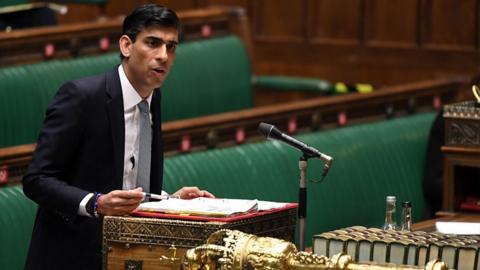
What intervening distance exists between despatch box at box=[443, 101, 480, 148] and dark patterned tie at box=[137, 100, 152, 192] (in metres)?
1.97

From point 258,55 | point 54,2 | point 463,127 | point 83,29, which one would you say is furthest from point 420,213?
point 54,2

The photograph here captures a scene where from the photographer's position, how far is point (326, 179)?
5590 mm

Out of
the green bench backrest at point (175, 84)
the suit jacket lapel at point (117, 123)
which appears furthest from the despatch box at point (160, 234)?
the green bench backrest at point (175, 84)

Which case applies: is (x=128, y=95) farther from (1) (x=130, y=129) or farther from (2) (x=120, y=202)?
(2) (x=120, y=202)

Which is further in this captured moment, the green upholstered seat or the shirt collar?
the green upholstered seat

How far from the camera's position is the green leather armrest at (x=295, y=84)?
832 cm

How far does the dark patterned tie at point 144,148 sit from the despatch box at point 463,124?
6.47 feet

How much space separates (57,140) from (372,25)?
5345 millimetres

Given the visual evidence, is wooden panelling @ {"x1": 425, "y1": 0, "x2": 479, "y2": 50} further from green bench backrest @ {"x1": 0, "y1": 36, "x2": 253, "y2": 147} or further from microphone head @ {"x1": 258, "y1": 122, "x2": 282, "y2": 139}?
microphone head @ {"x1": 258, "y1": 122, "x2": 282, "y2": 139}

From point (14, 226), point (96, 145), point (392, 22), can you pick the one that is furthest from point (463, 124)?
point (392, 22)

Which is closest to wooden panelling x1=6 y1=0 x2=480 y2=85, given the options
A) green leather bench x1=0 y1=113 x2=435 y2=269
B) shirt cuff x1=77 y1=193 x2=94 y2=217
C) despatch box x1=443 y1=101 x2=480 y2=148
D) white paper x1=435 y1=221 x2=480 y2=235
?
green leather bench x1=0 y1=113 x2=435 y2=269

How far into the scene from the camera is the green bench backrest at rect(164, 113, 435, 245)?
16.8 feet

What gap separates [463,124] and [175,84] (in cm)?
230

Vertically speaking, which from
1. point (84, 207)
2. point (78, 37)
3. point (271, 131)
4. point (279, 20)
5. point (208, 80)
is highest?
point (279, 20)
